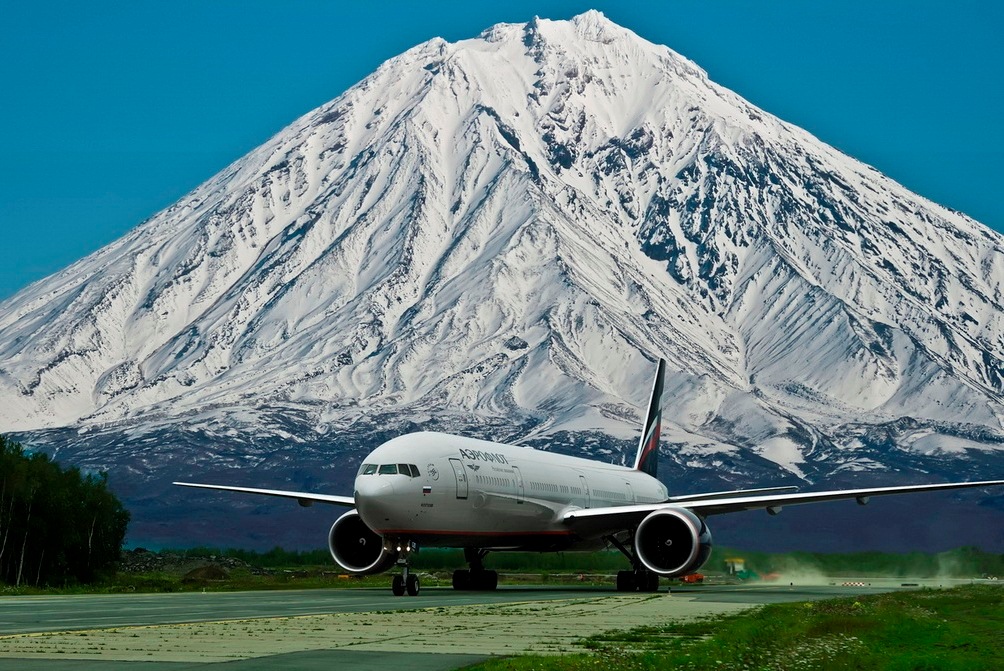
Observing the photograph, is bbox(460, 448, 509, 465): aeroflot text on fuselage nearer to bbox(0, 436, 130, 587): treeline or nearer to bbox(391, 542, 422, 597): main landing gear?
bbox(391, 542, 422, 597): main landing gear

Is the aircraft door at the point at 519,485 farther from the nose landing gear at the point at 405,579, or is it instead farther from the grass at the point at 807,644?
the grass at the point at 807,644

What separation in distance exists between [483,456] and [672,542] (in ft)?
21.3

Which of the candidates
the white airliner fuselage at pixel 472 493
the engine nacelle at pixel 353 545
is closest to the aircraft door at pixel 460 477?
the white airliner fuselage at pixel 472 493

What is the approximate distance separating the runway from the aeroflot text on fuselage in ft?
15.5

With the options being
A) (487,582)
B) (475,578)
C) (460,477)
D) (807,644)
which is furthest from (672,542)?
(807,644)

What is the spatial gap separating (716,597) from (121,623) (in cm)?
1831

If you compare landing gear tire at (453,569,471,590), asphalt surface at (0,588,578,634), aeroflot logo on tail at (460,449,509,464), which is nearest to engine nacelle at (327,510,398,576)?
asphalt surface at (0,588,578,634)

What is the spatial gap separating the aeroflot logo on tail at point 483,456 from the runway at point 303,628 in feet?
15.5

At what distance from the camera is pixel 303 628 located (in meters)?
23.8

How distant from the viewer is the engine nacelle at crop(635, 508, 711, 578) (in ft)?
144

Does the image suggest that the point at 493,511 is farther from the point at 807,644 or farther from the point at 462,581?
the point at 807,644

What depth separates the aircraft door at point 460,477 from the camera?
39.5m

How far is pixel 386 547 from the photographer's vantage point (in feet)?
125

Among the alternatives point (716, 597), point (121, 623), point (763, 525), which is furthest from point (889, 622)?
point (763, 525)
